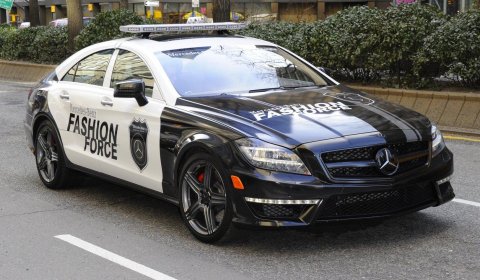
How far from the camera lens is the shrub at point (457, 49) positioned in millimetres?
11614

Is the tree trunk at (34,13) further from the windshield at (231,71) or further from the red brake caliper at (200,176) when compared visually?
the red brake caliper at (200,176)

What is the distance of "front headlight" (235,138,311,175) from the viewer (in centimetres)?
545

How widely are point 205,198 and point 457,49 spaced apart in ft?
22.6

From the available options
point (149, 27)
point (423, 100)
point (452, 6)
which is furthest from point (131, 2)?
point (149, 27)

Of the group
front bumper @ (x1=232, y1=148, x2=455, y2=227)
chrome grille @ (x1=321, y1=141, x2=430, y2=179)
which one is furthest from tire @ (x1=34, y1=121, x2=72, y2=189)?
chrome grille @ (x1=321, y1=141, x2=430, y2=179)

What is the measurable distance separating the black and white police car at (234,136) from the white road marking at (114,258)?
0.61 meters

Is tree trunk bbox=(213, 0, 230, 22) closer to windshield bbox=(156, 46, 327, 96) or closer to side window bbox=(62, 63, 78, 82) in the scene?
side window bbox=(62, 63, 78, 82)

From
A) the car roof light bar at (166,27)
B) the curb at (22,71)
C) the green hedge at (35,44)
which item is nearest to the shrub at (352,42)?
the car roof light bar at (166,27)

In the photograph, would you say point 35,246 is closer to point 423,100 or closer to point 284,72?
point 284,72

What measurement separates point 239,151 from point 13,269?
1745 mm

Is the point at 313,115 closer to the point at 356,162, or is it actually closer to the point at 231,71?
the point at 356,162

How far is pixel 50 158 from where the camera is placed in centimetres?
803

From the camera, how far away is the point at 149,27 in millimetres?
7238

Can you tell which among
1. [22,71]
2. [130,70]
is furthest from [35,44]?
[130,70]
